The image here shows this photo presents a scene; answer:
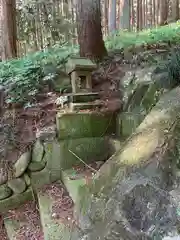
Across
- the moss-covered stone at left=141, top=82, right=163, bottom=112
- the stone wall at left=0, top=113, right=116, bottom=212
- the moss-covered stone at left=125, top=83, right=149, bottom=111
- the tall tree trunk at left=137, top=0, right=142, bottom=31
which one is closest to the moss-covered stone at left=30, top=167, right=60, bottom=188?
the stone wall at left=0, top=113, right=116, bottom=212

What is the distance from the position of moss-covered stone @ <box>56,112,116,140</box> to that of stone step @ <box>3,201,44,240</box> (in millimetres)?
825

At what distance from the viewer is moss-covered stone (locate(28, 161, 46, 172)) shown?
3189mm

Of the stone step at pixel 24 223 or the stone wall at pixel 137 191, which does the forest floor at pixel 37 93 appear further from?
the stone wall at pixel 137 191

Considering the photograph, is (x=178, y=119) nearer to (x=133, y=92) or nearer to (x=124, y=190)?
(x=124, y=190)

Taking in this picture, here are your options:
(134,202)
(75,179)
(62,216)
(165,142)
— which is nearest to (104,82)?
(75,179)

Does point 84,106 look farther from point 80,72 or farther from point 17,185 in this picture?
point 17,185

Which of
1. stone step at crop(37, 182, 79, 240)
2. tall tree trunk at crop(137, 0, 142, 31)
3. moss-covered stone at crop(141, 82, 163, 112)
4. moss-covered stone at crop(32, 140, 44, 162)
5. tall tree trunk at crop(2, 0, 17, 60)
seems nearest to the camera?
stone step at crop(37, 182, 79, 240)

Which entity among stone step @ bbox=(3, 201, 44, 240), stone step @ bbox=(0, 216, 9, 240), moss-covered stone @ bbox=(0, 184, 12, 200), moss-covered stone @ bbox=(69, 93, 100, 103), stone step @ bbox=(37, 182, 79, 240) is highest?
moss-covered stone @ bbox=(69, 93, 100, 103)

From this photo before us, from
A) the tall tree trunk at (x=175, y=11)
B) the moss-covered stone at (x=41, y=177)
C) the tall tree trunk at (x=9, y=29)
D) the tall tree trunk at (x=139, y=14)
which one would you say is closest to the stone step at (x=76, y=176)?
the moss-covered stone at (x=41, y=177)

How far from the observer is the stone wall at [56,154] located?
315 cm

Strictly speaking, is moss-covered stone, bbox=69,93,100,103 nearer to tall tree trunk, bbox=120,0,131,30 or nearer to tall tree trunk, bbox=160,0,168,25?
tall tree trunk, bbox=120,0,131,30

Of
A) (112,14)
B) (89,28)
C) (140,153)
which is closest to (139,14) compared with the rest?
(112,14)

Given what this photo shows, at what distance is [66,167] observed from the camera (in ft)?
10.4

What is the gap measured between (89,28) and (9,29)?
9.29ft
